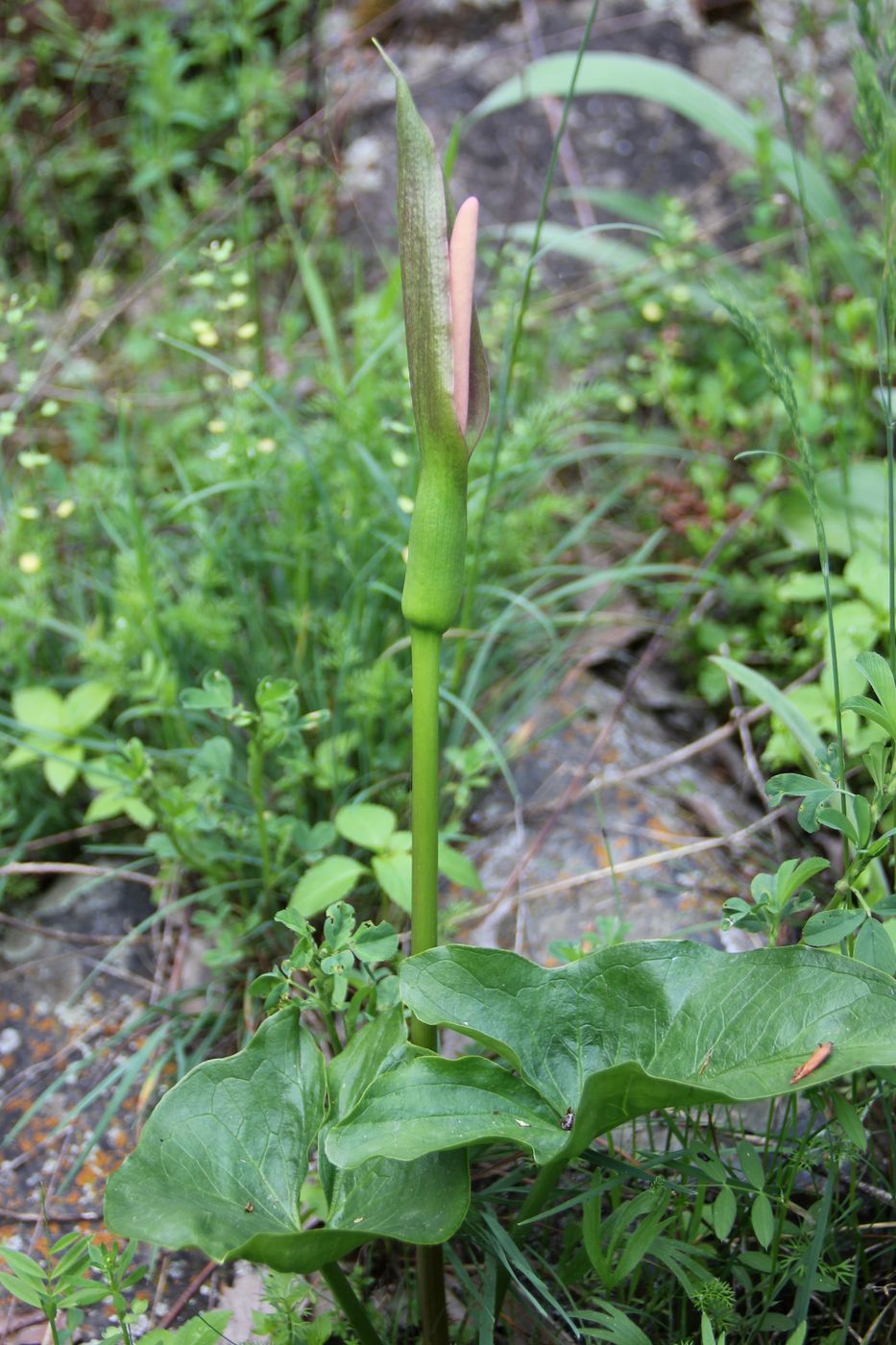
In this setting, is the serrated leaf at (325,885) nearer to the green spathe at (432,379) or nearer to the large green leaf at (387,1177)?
the large green leaf at (387,1177)

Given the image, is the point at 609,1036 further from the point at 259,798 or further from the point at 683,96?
the point at 683,96

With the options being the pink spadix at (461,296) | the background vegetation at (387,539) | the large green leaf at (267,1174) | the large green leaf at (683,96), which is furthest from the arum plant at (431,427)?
the large green leaf at (683,96)

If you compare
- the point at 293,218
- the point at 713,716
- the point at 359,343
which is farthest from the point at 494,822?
the point at 293,218

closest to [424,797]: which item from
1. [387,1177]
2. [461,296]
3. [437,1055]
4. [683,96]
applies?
[437,1055]

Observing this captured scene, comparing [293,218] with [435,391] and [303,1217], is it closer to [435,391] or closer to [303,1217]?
[435,391]

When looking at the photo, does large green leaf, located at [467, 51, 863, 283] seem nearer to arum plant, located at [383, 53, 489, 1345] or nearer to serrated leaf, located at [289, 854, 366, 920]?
arum plant, located at [383, 53, 489, 1345]

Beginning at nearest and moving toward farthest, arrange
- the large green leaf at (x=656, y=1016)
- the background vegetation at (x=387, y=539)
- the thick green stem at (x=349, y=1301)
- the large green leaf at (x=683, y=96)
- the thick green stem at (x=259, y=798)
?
the large green leaf at (x=656, y=1016)
the thick green stem at (x=349, y=1301)
the background vegetation at (x=387, y=539)
the thick green stem at (x=259, y=798)
the large green leaf at (x=683, y=96)
